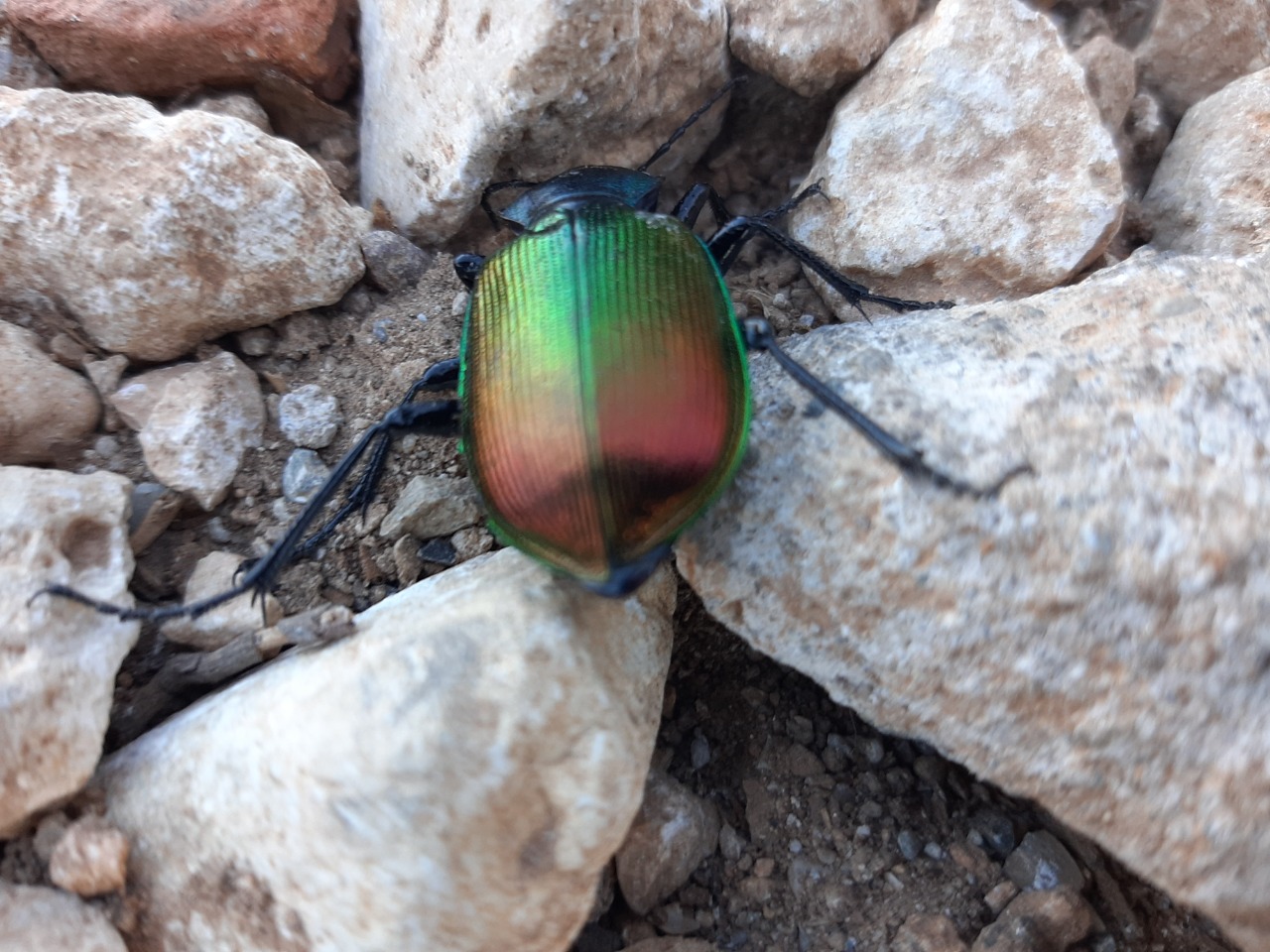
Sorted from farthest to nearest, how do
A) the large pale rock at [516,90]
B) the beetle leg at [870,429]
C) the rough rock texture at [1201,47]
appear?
the rough rock texture at [1201,47]
the large pale rock at [516,90]
the beetle leg at [870,429]

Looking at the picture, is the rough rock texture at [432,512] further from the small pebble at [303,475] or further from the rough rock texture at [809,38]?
the rough rock texture at [809,38]

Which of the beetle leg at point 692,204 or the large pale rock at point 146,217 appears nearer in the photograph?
the large pale rock at point 146,217

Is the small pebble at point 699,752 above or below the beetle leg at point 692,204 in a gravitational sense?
below

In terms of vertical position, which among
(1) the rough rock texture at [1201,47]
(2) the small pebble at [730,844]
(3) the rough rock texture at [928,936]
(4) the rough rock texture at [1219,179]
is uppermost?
(1) the rough rock texture at [1201,47]

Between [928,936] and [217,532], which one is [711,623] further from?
[217,532]

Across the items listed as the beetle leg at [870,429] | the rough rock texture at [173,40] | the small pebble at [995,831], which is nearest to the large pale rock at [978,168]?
the beetle leg at [870,429]

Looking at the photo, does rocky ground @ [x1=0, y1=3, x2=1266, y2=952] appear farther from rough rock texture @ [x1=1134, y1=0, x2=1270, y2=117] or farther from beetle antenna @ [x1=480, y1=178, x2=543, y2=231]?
rough rock texture @ [x1=1134, y1=0, x2=1270, y2=117]
